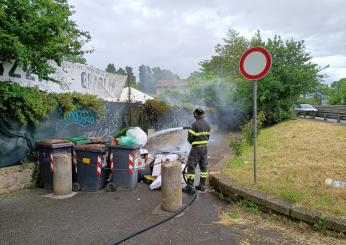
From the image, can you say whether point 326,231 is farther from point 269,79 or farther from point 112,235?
point 269,79

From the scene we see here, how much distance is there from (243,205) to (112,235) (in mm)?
2417

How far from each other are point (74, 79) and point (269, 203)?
7.92 metres

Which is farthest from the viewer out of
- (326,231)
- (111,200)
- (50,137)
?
(50,137)

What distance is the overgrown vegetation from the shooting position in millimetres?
6135

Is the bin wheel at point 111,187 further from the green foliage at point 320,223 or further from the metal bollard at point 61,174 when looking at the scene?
the green foliage at point 320,223

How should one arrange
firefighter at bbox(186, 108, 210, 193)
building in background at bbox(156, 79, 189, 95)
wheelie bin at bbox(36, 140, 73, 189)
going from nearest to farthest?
1. firefighter at bbox(186, 108, 210, 193)
2. wheelie bin at bbox(36, 140, 73, 189)
3. building in background at bbox(156, 79, 189, 95)

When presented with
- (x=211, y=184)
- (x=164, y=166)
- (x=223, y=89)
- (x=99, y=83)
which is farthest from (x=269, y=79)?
(x=164, y=166)

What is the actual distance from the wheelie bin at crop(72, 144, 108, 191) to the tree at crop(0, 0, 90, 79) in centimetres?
204

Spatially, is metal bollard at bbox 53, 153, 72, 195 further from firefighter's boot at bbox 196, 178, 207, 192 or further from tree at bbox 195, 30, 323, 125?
tree at bbox 195, 30, 323, 125

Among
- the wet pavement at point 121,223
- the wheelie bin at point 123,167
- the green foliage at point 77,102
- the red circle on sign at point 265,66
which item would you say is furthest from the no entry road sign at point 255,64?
the green foliage at point 77,102

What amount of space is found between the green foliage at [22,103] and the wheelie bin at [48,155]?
0.65 m

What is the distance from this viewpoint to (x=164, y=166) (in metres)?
5.24

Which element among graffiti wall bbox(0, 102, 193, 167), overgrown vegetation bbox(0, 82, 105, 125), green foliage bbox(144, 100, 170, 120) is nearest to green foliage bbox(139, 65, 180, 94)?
green foliage bbox(144, 100, 170, 120)

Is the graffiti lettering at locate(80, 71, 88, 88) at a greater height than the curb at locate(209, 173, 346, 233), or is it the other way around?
the graffiti lettering at locate(80, 71, 88, 88)
